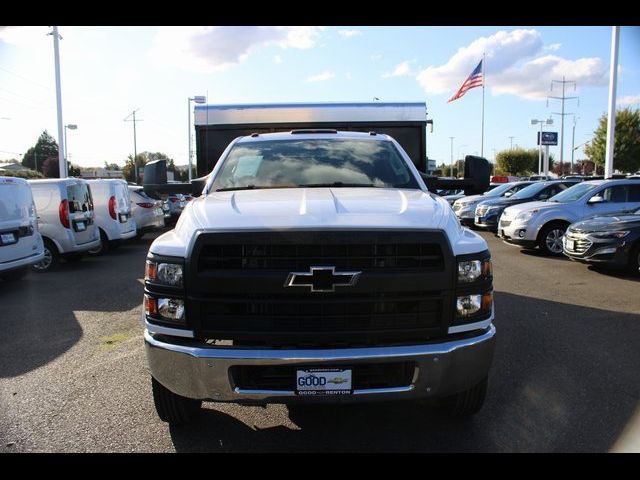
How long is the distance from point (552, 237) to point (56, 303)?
960 centimetres

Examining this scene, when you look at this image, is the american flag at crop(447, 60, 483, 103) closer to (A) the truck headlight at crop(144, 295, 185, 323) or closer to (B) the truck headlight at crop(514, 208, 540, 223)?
(B) the truck headlight at crop(514, 208, 540, 223)

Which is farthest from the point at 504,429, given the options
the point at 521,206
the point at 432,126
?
the point at 521,206

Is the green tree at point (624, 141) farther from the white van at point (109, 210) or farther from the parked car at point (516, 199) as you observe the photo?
the white van at point (109, 210)

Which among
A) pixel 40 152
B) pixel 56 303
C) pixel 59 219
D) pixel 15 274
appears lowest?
pixel 56 303

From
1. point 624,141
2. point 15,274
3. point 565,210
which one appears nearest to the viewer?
point 15,274

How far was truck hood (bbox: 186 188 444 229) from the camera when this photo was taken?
307 cm

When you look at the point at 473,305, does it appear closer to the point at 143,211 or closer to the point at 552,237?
the point at 552,237

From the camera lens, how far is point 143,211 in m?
15.4

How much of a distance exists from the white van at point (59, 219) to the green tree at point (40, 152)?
10023cm

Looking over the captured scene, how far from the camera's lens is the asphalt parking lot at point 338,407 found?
3389 millimetres

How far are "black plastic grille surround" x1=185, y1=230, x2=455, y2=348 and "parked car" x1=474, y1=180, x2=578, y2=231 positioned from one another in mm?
12610

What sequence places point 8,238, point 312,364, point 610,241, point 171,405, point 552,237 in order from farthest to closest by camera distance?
point 552,237
point 610,241
point 8,238
point 171,405
point 312,364

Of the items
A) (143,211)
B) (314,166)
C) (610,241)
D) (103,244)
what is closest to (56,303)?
(314,166)

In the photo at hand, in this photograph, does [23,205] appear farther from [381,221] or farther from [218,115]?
[381,221]
